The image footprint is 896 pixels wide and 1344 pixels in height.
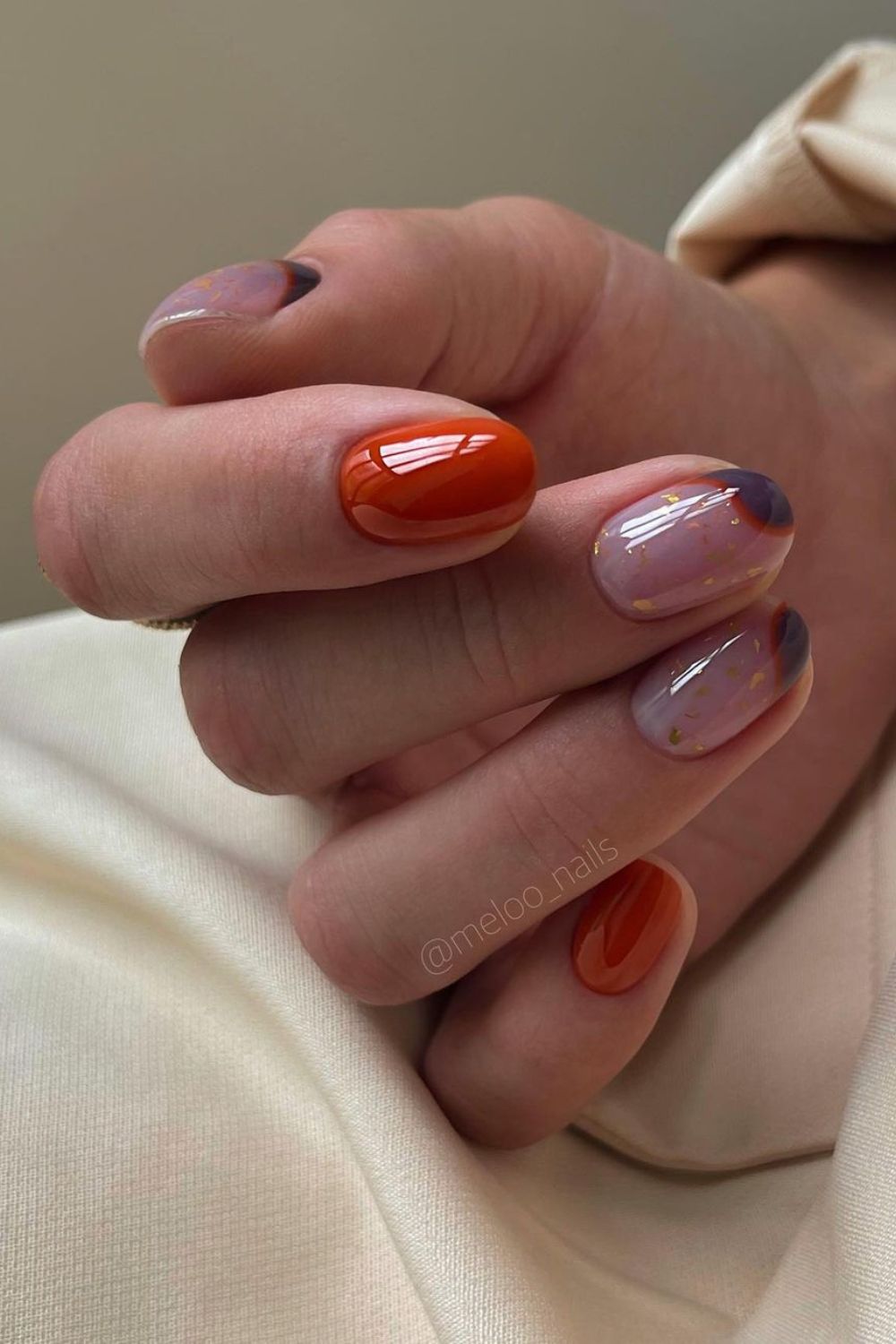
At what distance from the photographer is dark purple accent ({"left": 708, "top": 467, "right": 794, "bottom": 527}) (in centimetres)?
25

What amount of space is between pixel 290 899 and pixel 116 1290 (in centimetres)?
11

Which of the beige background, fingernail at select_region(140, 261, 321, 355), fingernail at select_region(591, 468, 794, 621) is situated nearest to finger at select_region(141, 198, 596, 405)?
fingernail at select_region(140, 261, 321, 355)

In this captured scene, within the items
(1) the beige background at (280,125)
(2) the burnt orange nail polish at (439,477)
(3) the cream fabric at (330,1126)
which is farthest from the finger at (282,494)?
(1) the beige background at (280,125)

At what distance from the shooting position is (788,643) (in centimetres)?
28

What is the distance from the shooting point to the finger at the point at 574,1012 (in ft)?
1.08

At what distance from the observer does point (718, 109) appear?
85 cm

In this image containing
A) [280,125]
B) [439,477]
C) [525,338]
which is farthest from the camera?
[280,125]

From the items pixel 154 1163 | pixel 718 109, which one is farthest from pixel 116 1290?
pixel 718 109

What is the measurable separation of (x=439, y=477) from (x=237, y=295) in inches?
3.8

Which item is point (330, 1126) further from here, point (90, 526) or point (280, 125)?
point (280, 125)

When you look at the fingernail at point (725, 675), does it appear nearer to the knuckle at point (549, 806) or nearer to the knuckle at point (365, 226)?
the knuckle at point (549, 806)

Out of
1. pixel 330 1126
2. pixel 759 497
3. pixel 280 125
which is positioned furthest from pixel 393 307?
pixel 280 125

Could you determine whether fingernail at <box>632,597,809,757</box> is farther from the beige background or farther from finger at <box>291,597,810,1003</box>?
the beige background

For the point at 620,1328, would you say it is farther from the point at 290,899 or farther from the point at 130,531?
the point at 130,531
